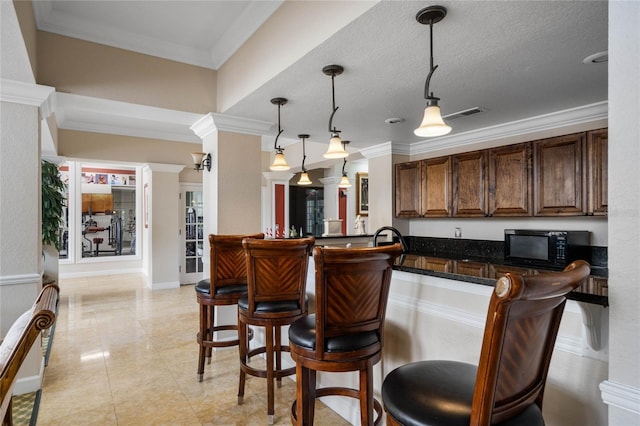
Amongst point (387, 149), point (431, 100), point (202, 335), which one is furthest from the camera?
point (387, 149)

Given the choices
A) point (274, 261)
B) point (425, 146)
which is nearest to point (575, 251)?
point (425, 146)

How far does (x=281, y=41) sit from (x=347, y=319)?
6.75 feet

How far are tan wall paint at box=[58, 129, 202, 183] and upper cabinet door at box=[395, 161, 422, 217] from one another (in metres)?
3.99

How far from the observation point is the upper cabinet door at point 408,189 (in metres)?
4.78

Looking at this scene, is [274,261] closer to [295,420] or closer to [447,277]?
[295,420]

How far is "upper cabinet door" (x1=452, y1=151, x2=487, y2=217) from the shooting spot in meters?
4.02

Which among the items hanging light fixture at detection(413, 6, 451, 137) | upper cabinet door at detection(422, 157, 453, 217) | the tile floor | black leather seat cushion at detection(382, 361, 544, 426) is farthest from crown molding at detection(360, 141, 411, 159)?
black leather seat cushion at detection(382, 361, 544, 426)

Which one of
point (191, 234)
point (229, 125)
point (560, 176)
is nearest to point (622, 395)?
point (560, 176)

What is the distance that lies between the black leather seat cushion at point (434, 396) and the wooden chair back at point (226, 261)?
1.75m

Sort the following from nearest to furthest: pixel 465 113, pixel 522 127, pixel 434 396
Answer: pixel 434 396, pixel 465 113, pixel 522 127

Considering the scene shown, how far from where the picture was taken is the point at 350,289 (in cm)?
164

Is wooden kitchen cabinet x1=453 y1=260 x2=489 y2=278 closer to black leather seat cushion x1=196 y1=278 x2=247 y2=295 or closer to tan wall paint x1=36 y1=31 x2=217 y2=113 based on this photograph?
black leather seat cushion x1=196 y1=278 x2=247 y2=295

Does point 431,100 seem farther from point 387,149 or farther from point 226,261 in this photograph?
point 387,149

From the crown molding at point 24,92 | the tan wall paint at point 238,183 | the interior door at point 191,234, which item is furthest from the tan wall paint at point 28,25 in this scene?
the interior door at point 191,234
